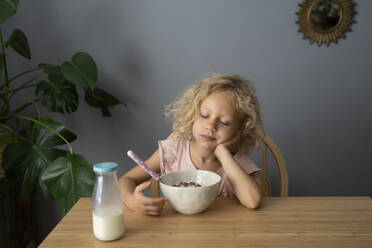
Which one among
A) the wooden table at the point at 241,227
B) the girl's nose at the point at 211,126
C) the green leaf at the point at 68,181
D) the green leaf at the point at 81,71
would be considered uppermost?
the green leaf at the point at 81,71

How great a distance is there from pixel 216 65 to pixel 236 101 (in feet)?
2.50

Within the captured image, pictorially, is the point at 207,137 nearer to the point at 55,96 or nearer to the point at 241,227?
the point at 241,227

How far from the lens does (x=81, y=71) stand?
1.27m

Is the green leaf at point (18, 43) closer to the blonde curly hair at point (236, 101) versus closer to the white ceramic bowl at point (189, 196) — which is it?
the blonde curly hair at point (236, 101)

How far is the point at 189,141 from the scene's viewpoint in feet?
3.78

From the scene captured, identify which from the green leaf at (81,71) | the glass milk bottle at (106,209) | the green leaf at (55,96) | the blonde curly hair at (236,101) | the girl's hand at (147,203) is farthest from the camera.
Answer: the green leaf at (55,96)

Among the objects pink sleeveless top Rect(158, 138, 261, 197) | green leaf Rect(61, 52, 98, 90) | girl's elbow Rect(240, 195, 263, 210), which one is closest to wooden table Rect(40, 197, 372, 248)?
girl's elbow Rect(240, 195, 263, 210)

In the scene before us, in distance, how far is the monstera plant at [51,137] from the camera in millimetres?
1010

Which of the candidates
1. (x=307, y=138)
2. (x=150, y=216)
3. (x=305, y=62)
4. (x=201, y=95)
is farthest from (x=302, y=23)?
(x=150, y=216)

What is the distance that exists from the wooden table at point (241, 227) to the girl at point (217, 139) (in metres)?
0.07

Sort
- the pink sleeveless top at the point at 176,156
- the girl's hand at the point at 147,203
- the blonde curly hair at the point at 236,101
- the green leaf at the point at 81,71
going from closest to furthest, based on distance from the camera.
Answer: the girl's hand at the point at 147,203
the blonde curly hair at the point at 236,101
the pink sleeveless top at the point at 176,156
the green leaf at the point at 81,71

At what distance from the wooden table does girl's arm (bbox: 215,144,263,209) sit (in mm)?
24

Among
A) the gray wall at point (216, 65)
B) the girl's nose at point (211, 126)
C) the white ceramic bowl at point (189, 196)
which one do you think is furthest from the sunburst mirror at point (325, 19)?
the white ceramic bowl at point (189, 196)

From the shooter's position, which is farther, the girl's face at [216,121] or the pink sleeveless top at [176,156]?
the pink sleeveless top at [176,156]
